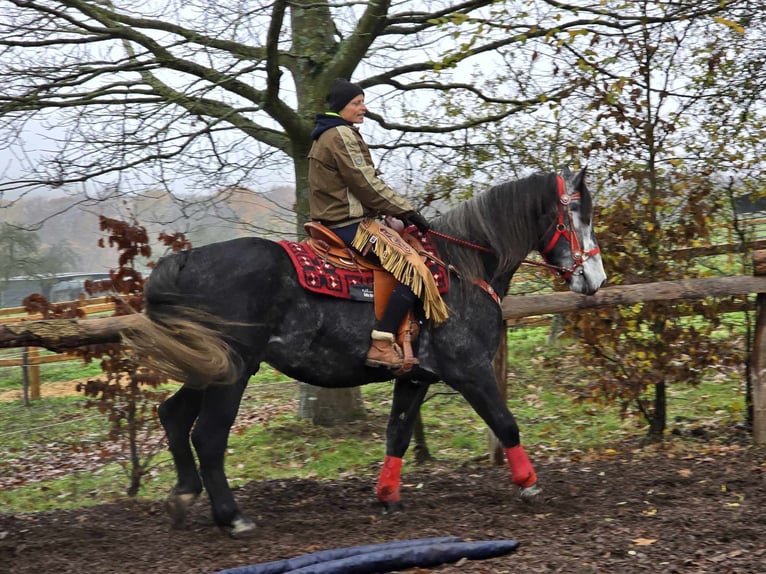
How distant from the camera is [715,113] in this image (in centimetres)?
790

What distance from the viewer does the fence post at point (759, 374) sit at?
707 cm

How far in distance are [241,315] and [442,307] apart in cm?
136

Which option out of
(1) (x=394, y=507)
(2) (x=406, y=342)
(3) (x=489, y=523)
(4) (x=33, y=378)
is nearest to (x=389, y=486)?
(1) (x=394, y=507)

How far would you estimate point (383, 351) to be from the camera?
5.36 metres

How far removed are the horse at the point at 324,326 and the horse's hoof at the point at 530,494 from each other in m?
0.01

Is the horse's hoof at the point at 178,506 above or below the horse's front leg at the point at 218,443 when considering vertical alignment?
below

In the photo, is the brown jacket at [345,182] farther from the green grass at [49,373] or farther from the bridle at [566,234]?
the green grass at [49,373]

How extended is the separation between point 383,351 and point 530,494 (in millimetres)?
1451

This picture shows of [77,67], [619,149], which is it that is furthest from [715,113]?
[77,67]

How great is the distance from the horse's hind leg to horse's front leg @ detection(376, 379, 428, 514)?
132cm

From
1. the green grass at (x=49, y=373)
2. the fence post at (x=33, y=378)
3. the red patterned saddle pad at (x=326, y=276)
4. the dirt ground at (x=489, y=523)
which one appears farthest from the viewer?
the green grass at (x=49, y=373)

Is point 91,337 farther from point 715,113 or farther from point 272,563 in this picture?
point 715,113

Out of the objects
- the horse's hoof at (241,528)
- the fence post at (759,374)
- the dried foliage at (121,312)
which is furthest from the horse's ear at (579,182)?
the horse's hoof at (241,528)

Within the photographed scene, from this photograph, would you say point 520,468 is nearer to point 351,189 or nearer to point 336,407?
point 351,189
